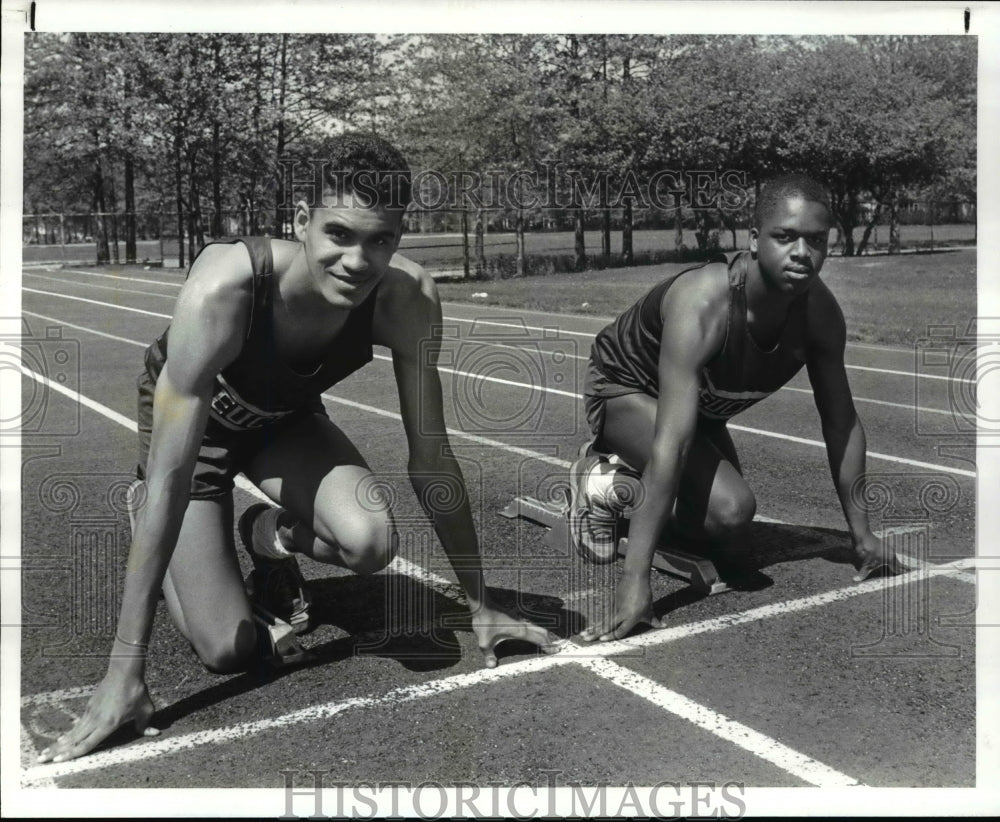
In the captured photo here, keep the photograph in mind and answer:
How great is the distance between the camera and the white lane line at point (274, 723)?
2.66m

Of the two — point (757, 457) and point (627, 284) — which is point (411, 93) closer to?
→ point (627, 284)

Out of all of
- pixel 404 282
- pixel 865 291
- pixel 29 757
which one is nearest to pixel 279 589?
pixel 29 757

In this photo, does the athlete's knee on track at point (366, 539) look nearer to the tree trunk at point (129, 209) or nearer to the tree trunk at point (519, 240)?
the tree trunk at point (519, 240)

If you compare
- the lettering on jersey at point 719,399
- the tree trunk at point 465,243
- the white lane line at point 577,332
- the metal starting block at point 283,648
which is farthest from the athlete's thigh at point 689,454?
the metal starting block at point 283,648

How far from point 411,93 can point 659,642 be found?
2100 millimetres

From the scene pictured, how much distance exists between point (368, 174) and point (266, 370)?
707 mm

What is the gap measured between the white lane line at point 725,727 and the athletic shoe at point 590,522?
914mm

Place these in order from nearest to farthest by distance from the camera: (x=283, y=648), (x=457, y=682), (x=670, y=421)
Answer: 1. (x=457, y=682)
2. (x=283, y=648)
3. (x=670, y=421)

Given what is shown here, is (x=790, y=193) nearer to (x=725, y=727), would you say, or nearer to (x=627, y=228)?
(x=627, y=228)

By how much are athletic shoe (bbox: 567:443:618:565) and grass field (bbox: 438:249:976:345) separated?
851mm

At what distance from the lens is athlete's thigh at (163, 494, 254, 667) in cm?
314

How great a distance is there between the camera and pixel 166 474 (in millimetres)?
2789

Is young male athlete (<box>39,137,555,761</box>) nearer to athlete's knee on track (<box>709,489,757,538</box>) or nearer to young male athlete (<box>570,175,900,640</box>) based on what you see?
young male athlete (<box>570,175,900,640</box>)

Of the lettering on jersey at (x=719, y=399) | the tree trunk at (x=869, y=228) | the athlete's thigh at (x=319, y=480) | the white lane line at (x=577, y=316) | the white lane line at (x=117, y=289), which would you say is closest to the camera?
the athlete's thigh at (x=319, y=480)
